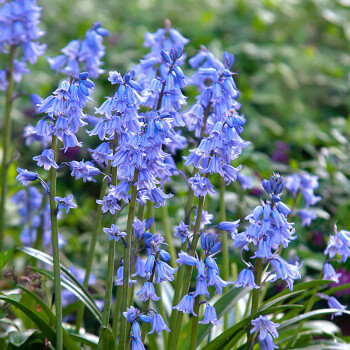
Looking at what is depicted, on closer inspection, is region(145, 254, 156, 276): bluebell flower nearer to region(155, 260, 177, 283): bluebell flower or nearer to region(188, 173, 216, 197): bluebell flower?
region(155, 260, 177, 283): bluebell flower

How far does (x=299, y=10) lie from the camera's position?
8500mm

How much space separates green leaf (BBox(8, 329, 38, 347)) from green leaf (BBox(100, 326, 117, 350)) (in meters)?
0.59

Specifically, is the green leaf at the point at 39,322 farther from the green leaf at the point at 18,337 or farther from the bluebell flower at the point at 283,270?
the bluebell flower at the point at 283,270

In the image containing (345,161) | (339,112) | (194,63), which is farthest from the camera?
(339,112)

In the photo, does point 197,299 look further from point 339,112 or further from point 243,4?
point 243,4

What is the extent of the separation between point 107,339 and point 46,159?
0.94m

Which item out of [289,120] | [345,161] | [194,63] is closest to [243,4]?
[289,120]

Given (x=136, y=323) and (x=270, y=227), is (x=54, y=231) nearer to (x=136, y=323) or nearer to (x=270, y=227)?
(x=136, y=323)

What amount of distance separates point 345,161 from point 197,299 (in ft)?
10.2

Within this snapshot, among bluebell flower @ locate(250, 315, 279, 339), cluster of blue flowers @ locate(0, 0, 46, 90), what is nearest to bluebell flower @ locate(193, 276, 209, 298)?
bluebell flower @ locate(250, 315, 279, 339)

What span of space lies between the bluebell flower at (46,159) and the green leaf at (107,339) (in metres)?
0.83

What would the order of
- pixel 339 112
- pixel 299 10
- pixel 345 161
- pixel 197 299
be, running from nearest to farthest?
pixel 197 299, pixel 345 161, pixel 339 112, pixel 299 10

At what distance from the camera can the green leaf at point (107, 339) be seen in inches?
101

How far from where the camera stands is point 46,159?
8.07ft
